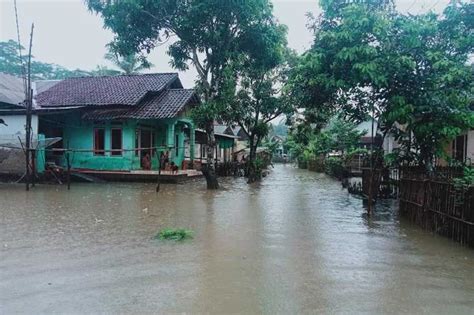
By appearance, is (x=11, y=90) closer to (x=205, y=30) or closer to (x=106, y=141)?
(x=106, y=141)

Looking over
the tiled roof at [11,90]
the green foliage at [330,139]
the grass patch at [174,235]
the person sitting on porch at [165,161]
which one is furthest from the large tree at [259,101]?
the grass patch at [174,235]

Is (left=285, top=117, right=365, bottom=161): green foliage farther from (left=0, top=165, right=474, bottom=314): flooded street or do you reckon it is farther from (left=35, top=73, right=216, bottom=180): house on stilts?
(left=0, top=165, right=474, bottom=314): flooded street

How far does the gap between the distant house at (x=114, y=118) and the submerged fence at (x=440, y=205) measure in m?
12.1

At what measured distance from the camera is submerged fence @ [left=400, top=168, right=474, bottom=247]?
22.4 feet

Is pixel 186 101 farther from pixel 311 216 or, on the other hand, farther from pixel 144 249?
pixel 144 249

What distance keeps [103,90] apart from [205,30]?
8076 millimetres

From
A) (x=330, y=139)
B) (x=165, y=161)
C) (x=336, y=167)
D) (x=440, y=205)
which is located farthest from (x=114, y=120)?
(x=330, y=139)

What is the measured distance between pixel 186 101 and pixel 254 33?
222 inches

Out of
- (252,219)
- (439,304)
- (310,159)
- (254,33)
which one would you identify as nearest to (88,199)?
(252,219)

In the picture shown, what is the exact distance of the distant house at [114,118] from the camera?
20.3 metres

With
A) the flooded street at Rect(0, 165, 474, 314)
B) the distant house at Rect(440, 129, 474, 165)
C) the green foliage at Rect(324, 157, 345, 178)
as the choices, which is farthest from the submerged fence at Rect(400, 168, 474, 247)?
the green foliage at Rect(324, 157, 345, 178)

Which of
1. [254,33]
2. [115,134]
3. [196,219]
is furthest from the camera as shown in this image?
[115,134]

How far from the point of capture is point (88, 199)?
1286 cm

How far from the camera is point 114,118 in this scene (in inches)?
778
